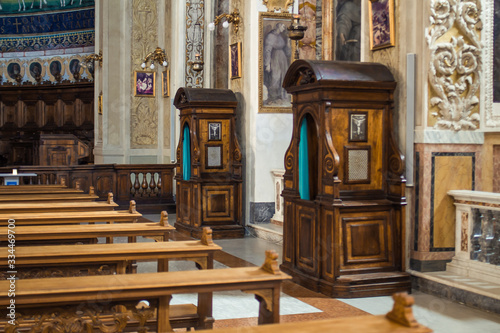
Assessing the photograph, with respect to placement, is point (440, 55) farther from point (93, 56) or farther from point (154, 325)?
point (93, 56)

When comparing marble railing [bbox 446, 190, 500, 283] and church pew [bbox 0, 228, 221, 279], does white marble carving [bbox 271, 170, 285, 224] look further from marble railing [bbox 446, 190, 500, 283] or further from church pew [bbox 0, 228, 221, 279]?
church pew [bbox 0, 228, 221, 279]

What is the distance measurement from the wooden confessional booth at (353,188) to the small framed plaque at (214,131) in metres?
3.87

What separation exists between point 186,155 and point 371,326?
8.68 m

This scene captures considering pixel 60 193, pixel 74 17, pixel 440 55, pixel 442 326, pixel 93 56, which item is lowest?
pixel 442 326

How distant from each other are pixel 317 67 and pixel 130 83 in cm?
1151

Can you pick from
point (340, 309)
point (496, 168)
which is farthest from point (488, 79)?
point (340, 309)

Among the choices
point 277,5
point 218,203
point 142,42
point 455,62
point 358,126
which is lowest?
point 218,203

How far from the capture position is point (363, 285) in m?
6.39

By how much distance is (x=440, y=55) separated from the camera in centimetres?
666

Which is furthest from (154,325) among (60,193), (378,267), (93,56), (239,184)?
(93,56)

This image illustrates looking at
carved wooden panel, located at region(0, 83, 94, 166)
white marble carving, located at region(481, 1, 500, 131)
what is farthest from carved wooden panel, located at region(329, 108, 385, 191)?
carved wooden panel, located at region(0, 83, 94, 166)

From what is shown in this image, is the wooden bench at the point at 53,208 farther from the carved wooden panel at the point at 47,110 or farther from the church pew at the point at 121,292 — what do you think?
the carved wooden panel at the point at 47,110

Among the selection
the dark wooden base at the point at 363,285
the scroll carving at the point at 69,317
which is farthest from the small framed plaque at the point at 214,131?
the scroll carving at the point at 69,317

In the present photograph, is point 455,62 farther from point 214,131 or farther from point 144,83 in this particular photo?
point 144,83
